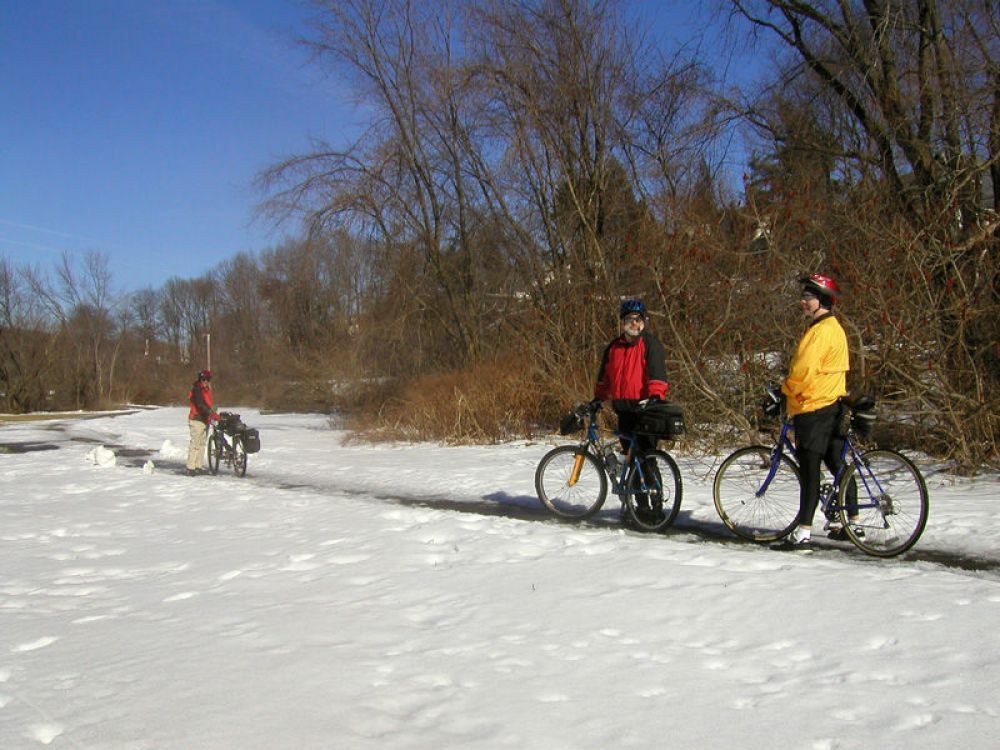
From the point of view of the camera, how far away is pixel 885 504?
18.8ft

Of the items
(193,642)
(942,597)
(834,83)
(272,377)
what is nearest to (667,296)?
(834,83)

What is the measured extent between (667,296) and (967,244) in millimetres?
4415

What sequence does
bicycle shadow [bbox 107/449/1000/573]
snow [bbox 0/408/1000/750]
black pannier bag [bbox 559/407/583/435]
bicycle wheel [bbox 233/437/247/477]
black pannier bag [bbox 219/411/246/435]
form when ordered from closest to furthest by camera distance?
snow [bbox 0/408/1000/750]
bicycle shadow [bbox 107/449/1000/573]
black pannier bag [bbox 559/407/583/435]
bicycle wheel [bbox 233/437/247/477]
black pannier bag [bbox 219/411/246/435]

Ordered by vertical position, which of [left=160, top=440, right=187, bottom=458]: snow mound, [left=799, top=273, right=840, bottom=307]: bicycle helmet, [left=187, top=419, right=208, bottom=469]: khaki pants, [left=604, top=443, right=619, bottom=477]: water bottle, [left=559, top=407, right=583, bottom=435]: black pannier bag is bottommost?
[left=160, top=440, right=187, bottom=458]: snow mound

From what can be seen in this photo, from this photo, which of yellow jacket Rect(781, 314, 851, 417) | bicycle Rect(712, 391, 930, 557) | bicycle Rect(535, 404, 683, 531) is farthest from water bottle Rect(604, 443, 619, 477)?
yellow jacket Rect(781, 314, 851, 417)

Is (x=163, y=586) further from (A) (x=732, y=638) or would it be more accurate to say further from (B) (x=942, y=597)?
(B) (x=942, y=597)

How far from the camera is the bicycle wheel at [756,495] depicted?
20.5 ft

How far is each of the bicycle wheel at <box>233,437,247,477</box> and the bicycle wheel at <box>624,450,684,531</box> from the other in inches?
330

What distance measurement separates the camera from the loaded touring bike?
13.1 m

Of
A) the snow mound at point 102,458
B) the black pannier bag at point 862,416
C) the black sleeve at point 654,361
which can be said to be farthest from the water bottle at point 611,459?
the snow mound at point 102,458

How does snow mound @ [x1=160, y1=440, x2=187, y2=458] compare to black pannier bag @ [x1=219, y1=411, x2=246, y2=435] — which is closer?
black pannier bag @ [x1=219, y1=411, x2=246, y2=435]

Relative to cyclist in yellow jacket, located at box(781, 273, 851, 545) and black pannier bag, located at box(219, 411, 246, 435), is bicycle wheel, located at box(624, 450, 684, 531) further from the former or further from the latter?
black pannier bag, located at box(219, 411, 246, 435)

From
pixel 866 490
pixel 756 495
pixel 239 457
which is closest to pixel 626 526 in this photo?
pixel 756 495

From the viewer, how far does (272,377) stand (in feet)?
145
